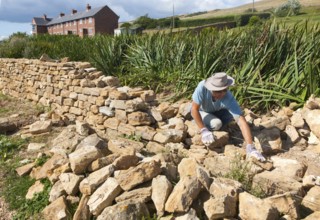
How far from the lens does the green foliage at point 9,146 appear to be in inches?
166

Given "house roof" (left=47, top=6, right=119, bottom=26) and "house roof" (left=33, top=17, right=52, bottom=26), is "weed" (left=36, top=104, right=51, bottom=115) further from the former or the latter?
"house roof" (left=33, top=17, right=52, bottom=26)

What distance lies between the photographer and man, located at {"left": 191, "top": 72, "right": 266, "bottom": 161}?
11.9ft

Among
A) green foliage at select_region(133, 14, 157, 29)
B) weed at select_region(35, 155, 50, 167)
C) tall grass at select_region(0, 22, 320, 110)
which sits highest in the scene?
green foliage at select_region(133, 14, 157, 29)

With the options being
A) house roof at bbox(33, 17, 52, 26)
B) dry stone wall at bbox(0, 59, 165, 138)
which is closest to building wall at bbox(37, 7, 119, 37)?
house roof at bbox(33, 17, 52, 26)

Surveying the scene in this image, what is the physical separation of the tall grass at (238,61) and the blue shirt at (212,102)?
0.79 m

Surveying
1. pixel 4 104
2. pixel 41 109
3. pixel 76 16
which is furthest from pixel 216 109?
pixel 76 16

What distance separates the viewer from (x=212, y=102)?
4.03m

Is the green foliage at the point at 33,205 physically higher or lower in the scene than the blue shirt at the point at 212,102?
lower

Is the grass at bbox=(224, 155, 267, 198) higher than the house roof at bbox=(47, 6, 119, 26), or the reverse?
the house roof at bbox=(47, 6, 119, 26)

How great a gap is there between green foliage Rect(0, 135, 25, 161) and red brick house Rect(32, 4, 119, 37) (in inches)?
1472

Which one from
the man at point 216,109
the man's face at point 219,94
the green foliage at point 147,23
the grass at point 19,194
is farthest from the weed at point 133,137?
the green foliage at point 147,23

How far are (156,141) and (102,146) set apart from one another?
87 cm

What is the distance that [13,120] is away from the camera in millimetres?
5758

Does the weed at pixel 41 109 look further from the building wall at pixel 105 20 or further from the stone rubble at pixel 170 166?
the building wall at pixel 105 20
